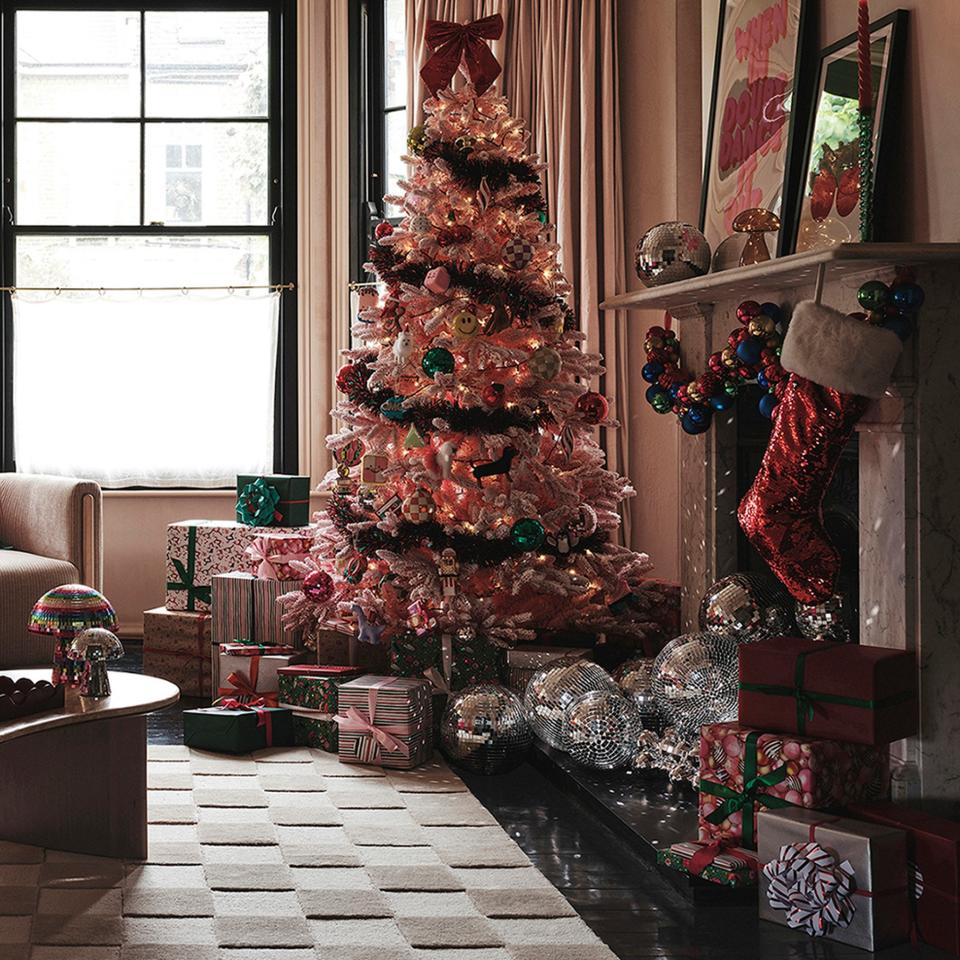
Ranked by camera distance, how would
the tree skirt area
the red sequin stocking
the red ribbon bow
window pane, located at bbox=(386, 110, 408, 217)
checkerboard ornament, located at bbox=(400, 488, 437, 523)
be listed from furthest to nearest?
window pane, located at bbox=(386, 110, 408, 217), the red ribbon bow, checkerboard ornament, located at bbox=(400, 488, 437, 523), the red sequin stocking, the tree skirt area

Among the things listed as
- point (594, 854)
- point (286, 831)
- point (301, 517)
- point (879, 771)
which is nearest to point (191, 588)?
point (301, 517)

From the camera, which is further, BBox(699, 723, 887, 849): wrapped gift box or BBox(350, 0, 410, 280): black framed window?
BBox(350, 0, 410, 280): black framed window

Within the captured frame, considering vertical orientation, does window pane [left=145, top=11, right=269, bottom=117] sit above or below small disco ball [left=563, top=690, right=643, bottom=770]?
above

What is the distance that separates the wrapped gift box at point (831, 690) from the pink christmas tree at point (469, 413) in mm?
1305

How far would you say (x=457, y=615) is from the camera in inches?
157

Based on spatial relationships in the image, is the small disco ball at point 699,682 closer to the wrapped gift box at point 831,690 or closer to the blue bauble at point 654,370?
the wrapped gift box at point 831,690

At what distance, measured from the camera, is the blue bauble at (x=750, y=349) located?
330 cm

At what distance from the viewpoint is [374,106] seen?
5656 millimetres

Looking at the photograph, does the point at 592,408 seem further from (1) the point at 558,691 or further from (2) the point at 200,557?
(2) the point at 200,557

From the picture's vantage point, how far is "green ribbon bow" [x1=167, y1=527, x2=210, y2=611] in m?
4.70

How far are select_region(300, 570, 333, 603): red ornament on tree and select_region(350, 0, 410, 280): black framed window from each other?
1735mm

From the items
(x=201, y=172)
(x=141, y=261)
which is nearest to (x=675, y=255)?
(x=201, y=172)

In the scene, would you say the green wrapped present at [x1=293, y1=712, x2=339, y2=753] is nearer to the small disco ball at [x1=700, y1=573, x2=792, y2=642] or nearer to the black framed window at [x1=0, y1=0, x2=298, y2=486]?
the small disco ball at [x1=700, y1=573, x2=792, y2=642]

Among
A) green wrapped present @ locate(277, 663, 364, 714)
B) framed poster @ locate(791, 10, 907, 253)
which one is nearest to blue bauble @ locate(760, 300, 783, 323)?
framed poster @ locate(791, 10, 907, 253)
